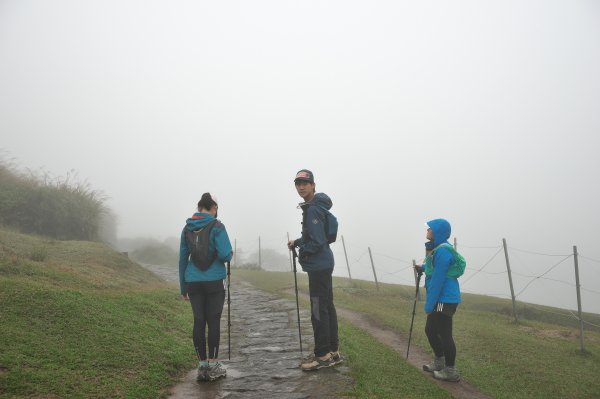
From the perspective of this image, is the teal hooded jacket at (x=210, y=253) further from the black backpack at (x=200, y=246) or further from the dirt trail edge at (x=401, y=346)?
the dirt trail edge at (x=401, y=346)

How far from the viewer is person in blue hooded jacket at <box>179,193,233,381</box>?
627 cm

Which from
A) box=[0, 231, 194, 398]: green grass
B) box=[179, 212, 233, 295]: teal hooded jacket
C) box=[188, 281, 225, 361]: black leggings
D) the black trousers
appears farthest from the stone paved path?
box=[179, 212, 233, 295]: teal hooded jacket

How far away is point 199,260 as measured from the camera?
6270mm

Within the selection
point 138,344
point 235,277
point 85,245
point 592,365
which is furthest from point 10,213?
point 592,365

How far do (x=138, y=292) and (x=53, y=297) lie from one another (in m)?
3.79

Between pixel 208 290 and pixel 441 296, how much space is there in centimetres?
395

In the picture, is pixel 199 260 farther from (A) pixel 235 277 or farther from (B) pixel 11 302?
(A) pixel 235 277

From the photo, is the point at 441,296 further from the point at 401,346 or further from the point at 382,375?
the point at 401,346

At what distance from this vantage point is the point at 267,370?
6816 millimetres

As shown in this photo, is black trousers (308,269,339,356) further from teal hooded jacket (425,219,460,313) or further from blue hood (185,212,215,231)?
blue hood (185,212,215,231)

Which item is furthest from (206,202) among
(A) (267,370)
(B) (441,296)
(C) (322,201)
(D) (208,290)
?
(B) (441,296)

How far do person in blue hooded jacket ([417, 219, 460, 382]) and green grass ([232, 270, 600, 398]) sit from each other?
903 millimetres

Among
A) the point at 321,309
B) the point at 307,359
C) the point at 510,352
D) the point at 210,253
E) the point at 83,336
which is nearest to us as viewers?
the point at 210,253

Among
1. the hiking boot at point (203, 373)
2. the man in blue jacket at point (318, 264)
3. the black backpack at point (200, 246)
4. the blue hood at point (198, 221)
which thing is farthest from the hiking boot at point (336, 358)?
the blue hood at point (198, 221)
